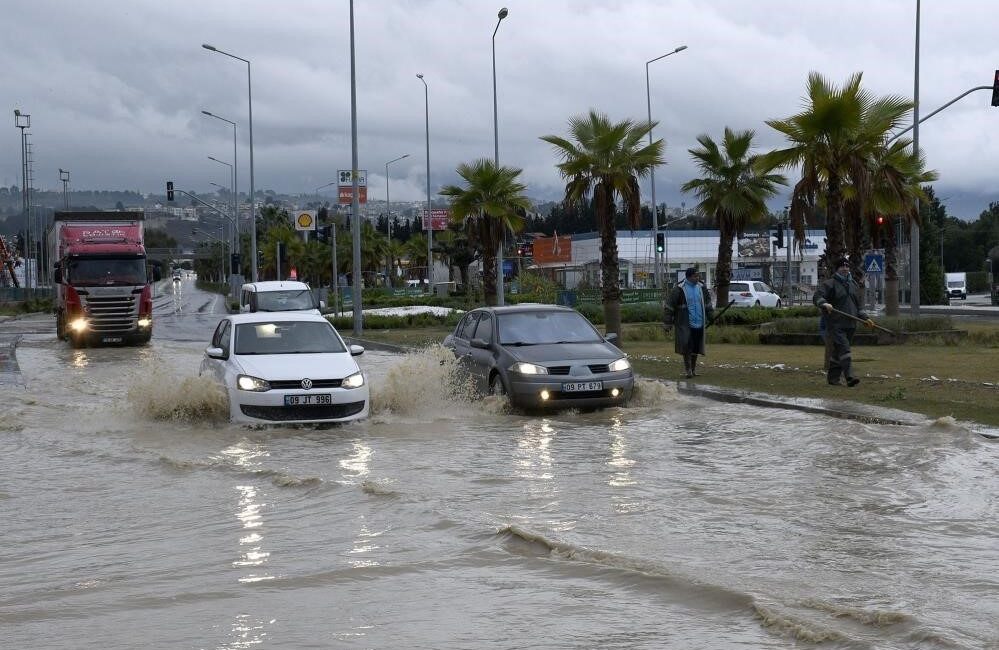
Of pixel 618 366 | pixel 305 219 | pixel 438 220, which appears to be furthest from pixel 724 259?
pixel 438 220

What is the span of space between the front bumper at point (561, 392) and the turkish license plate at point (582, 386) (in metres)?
0.03

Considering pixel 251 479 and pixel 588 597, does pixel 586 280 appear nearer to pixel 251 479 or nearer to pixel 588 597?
pixel 251 479

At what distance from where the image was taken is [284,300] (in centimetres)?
2812

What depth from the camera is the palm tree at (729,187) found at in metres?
38.8

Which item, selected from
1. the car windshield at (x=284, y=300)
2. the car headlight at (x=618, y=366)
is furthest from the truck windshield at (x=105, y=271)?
the car headlight at (x=618, y=366)

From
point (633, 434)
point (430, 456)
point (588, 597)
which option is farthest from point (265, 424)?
point (588, 597)

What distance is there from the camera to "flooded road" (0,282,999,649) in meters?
5.76

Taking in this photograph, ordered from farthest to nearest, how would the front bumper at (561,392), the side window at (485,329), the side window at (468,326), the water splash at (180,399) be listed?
the side window at (468,326)
the side window at (485,329)
the front bumper at (561,392)
the water splash at (180,399)

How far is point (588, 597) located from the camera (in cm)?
625

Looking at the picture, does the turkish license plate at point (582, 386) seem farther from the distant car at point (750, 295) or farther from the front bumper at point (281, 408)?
the distant car at point (750, 295)

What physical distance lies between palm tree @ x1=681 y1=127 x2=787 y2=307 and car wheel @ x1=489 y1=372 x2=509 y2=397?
2481cm

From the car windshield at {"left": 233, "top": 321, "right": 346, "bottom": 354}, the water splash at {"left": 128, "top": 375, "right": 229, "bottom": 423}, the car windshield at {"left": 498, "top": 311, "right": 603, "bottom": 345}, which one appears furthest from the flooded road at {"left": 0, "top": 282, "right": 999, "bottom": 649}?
the car windshield at {"left": 498, "top": 311, "right": 603, "bottom": 345}

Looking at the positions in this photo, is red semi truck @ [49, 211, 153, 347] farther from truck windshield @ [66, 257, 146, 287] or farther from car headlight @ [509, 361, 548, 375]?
car headlight @ [509, 361, 548, 375]

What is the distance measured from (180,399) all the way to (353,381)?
2.27 metres
